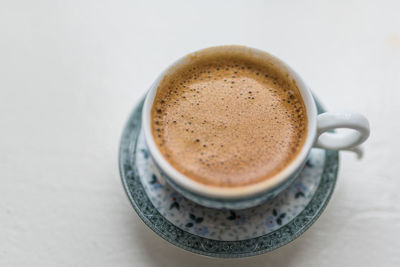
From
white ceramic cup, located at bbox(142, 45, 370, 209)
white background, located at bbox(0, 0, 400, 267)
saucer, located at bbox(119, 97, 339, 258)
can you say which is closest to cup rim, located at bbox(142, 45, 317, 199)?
white ceramic cup, located at bbox(142, 45, 370, 209)

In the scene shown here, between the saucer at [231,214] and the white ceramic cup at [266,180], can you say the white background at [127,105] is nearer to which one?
the saucer at [231,214]

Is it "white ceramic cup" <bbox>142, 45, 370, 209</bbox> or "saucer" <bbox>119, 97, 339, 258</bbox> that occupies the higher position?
"white ceramic cup" <bbox>142, 45, 370, 209</bbox>

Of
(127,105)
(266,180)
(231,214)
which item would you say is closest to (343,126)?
(266,180)

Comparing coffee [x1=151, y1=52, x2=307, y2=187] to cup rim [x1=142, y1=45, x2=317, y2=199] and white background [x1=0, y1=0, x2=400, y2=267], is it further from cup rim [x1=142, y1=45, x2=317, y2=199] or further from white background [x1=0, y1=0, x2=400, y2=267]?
white background [x1=0, y1=0, x2=400, y2=267]

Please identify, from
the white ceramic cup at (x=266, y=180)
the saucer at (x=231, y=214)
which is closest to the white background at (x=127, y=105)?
the saucer at (x=231, y=214)

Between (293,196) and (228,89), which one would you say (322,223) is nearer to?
(293,196)
